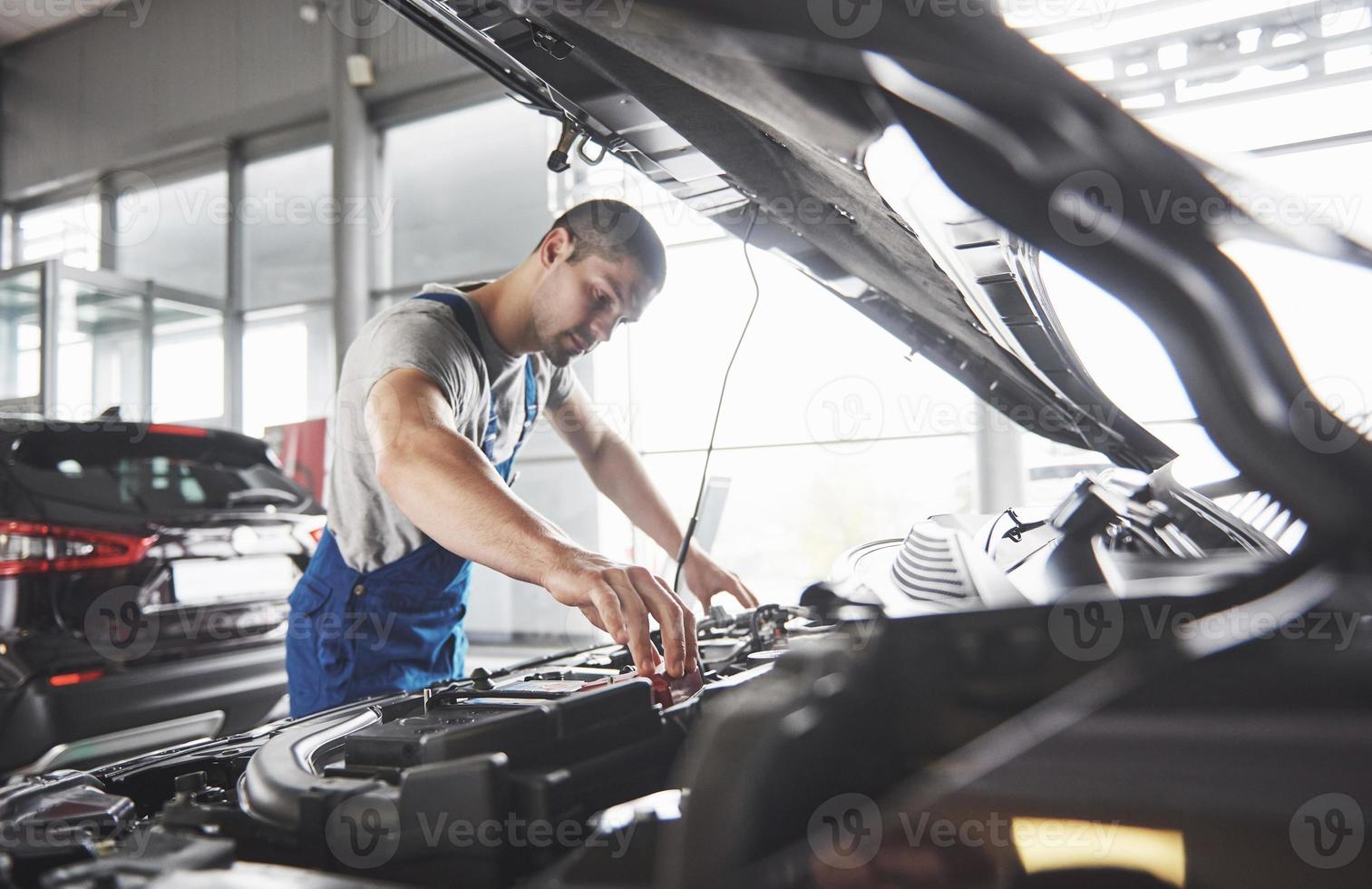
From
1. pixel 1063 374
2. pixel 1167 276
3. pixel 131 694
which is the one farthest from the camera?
pixel 131 694

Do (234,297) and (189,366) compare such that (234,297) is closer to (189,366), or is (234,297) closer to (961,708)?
A: (189,366)

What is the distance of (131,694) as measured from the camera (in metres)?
2.28

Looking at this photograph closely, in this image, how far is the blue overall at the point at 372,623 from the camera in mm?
1655

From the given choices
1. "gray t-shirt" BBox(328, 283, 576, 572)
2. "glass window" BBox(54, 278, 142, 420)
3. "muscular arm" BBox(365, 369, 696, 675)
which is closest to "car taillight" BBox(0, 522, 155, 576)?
"gray t-shirt" BBox(328, 283, 576, 572)

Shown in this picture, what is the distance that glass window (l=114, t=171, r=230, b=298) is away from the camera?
7535 millimetres

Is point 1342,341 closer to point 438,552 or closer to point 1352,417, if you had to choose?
point 1352,417

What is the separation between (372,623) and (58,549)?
3.81 ft

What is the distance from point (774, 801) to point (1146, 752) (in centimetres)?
23

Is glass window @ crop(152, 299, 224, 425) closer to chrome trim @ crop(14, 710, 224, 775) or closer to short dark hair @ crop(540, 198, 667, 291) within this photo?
chrome trim @ crop(14, 710, 224, 775)

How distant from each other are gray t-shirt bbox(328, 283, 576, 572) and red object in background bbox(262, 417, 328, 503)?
14.4ft

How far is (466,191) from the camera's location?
644 cm

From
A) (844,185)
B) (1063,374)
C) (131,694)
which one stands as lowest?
(131,694)

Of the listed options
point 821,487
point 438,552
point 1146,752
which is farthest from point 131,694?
point 821,487

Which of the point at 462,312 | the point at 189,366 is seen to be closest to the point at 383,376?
the point at 462,312
